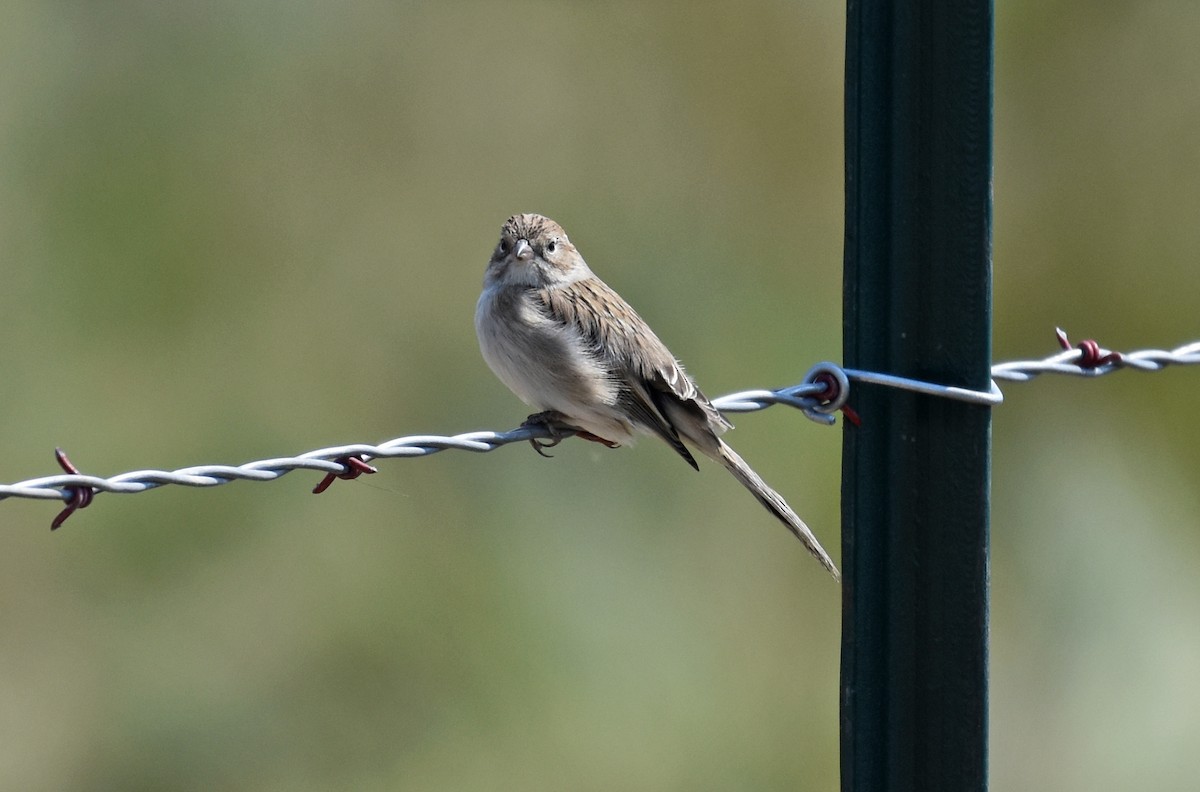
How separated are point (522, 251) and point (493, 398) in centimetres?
295

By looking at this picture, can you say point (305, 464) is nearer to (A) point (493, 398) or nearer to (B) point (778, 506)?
(B) point (778, 506)

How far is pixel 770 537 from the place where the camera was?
8609 millimetres

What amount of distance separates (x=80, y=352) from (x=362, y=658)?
8.50ft

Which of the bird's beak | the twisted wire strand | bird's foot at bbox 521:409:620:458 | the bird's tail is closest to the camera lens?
the twisted wire strand

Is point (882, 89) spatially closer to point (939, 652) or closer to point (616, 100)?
point (939, 652)

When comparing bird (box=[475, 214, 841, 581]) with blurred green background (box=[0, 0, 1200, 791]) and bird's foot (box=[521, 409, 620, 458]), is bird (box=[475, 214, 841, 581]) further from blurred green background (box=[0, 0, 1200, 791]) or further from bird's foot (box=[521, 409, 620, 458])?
blurred green background (box=[0, 0, 1200, 791])

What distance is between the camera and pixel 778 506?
4.23m

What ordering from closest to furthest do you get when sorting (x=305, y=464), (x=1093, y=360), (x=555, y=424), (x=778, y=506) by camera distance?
1. (x=305, y=464)
2. (x=1093, y=360)
3. (x=778, y=506)
4. (x=555, y=424)

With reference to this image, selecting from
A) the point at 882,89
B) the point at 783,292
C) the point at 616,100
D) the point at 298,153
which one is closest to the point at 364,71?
the point at 298,153

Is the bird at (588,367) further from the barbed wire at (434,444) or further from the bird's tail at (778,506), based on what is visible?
the barbed wire at (434,444)

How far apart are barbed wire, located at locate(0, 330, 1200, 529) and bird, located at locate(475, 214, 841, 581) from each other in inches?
40.0

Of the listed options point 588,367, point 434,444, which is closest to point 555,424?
point 588,367

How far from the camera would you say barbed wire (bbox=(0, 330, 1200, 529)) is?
2811 mm

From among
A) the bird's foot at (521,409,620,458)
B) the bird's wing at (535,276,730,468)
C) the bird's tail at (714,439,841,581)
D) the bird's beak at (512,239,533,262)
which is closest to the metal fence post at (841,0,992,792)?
the bird's tail at (714,439,841,581)
